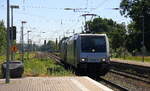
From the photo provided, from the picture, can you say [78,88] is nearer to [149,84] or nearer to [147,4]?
[149,84]

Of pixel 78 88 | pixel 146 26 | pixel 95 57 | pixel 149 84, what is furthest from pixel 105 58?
pixel 146 26

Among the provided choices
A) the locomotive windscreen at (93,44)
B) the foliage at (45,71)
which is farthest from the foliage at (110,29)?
the locomotive windscreen at (93,44)

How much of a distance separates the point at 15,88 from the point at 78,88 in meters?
2.60

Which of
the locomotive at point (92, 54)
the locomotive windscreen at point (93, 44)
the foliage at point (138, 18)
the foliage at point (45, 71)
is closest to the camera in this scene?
the locomotive at point (92, 54)

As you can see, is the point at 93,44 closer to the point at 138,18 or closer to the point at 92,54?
the point at 92,54

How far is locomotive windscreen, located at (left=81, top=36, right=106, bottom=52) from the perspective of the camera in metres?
29.6

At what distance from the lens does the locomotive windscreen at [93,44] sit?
2961 centimetres

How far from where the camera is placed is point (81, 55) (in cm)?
2941

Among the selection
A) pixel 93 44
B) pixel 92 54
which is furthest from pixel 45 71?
pixel 92 54

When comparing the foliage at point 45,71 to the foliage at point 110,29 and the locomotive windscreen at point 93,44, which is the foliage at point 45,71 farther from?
the foliage at point 110,29

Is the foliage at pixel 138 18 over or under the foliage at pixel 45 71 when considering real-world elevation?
over

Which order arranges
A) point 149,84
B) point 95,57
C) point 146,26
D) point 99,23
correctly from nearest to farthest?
1. point 149,84
2. point 95,57
3. point 146,26
4. point 99,23

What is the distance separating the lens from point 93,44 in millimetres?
29828

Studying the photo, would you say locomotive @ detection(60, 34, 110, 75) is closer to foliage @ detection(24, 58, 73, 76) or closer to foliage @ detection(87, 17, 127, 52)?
foliage @ detection(24, 58, 73, 76)
